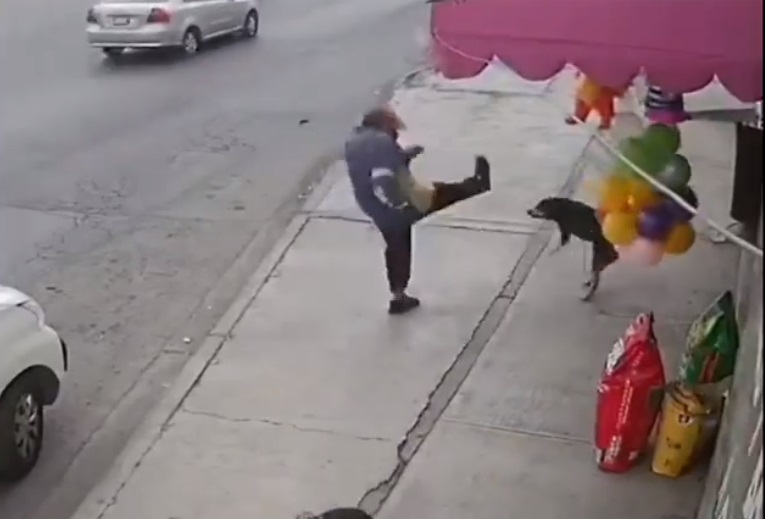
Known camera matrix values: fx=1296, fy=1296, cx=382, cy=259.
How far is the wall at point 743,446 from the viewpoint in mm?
3639

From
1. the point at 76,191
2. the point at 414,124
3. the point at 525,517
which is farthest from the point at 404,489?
the point at 414,124

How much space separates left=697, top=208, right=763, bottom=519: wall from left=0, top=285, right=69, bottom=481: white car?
12.6 ft

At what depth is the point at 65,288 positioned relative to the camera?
10.4m

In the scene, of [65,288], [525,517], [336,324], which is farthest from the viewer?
[65,288]

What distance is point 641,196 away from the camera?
19.8 feet

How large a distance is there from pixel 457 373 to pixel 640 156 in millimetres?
3198

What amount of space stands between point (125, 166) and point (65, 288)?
349cm

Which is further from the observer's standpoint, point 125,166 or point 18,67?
point 18,67

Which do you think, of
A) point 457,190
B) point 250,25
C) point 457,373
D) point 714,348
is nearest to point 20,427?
point 457,373

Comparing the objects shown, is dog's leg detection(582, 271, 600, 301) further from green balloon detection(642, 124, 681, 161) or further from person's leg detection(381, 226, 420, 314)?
green balloon detection(642, 124, 681, 161)

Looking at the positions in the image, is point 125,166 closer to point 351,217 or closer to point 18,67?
point 351,217

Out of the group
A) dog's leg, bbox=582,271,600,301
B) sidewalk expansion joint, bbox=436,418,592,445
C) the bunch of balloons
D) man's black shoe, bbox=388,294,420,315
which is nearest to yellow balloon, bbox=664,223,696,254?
the bunch of balloons

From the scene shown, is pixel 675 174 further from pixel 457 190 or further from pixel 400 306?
pixel 400 306

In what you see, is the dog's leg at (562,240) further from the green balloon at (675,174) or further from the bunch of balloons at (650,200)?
the green balloon at (675,174)
